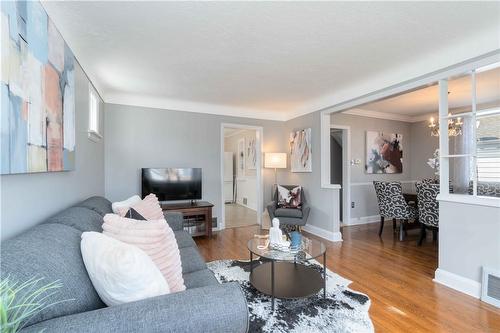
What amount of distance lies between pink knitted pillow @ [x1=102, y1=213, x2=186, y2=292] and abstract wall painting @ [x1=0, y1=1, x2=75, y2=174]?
53 cm

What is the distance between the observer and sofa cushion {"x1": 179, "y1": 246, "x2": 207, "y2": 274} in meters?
1.72

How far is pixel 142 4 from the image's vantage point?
168cm

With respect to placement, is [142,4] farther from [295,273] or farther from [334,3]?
[295,273]

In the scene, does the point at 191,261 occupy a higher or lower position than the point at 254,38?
lower

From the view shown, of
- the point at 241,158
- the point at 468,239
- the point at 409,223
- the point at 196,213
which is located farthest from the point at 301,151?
the point at 241,158

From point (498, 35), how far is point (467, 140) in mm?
926

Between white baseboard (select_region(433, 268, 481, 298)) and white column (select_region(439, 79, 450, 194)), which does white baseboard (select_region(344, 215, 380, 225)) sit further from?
white column (select_region(439, 79, 450, 194))

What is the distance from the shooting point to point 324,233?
400cm

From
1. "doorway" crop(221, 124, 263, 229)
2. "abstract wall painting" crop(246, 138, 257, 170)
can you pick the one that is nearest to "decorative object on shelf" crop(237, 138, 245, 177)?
"doorway" crop(221, 124, 263, 229)

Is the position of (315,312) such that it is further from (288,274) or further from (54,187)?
(54,187)

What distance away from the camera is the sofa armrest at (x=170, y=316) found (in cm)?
78

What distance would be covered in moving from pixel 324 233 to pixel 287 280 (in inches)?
81.1

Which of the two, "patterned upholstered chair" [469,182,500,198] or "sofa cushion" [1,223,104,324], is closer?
"sofa cushion" [1,223,104,324]

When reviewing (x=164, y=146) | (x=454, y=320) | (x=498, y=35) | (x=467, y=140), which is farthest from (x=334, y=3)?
(x=164, y=146)
